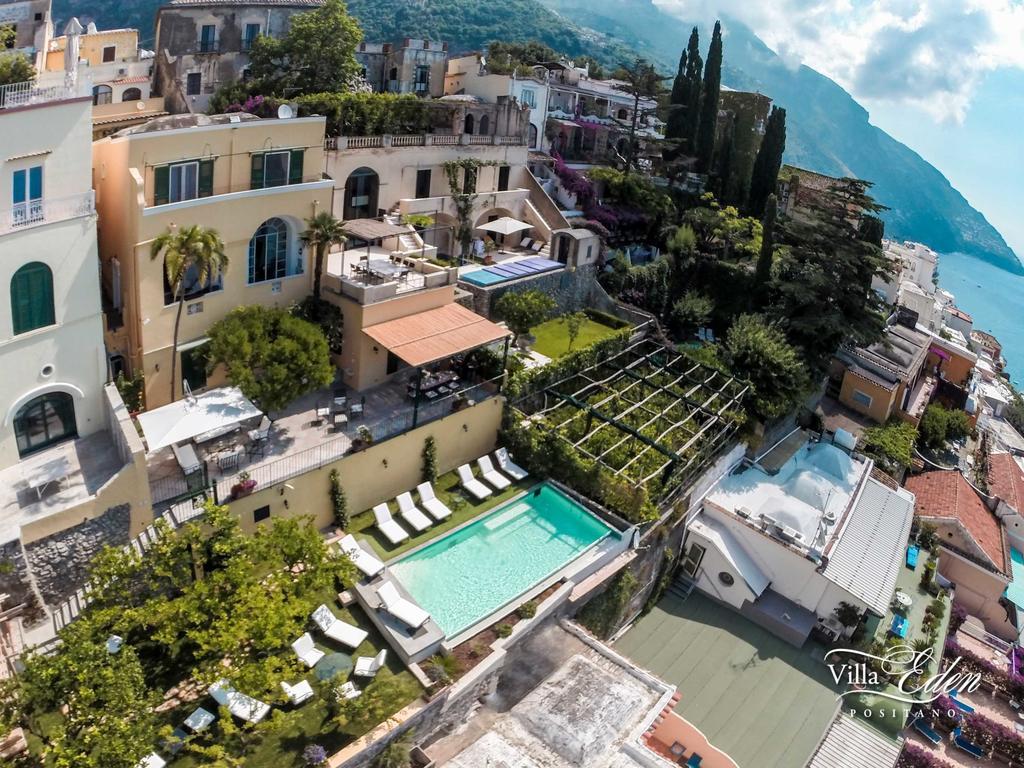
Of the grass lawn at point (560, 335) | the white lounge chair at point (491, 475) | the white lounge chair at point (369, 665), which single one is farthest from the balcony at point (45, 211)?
the grass lawn at point (560, 335)

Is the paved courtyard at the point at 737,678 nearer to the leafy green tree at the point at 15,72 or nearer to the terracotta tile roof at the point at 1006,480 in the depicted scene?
the terracotta tile roof at the point at 1006,480

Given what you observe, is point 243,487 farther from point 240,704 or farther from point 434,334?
point 434,334

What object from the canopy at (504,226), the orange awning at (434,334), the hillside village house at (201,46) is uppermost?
the hillside village house at (201,46)

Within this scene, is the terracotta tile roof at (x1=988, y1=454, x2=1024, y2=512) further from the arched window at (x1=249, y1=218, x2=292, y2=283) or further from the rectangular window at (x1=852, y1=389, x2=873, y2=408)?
the arched window at (x1=249, y1=218, x2=292, y2=283)

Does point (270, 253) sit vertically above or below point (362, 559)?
above

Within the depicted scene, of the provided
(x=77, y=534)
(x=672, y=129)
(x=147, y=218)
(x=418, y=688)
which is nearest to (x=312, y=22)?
(x=147, y=218)

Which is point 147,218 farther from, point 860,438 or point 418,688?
point 860,438

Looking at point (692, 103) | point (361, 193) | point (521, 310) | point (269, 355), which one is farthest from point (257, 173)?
point (692, 103)
